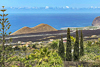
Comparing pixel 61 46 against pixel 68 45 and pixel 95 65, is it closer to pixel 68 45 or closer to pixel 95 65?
pixel 68 45

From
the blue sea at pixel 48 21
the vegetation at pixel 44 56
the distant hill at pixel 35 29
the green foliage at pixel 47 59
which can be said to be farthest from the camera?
the blue sea at pixel 48 21

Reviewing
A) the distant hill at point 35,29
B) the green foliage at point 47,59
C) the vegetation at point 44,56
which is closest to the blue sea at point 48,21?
the distant hill at point 35,29

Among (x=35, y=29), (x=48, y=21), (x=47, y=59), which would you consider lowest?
(x=47, y=59)

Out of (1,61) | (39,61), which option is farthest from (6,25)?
(39,61)

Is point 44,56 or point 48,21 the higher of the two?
point 48,21

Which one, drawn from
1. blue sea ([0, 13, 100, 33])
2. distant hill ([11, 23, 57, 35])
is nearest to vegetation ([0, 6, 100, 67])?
distant hill ([11, 23, 57, 35])

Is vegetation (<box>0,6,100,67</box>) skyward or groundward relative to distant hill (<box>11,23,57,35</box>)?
groundward

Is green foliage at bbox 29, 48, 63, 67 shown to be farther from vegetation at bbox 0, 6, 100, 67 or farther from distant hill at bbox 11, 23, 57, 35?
distant hill at bbox 11, 23, 57, 35

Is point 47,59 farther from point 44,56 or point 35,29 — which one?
point 35,29

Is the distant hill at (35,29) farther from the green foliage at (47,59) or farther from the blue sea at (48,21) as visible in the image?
the green foliage at (47,59)

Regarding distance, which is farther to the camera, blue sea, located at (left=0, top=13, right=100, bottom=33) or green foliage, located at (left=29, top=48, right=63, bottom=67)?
blue sea, located at (left=0, top=13, right=100, bottom=33)

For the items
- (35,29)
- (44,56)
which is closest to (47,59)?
(44,56)
